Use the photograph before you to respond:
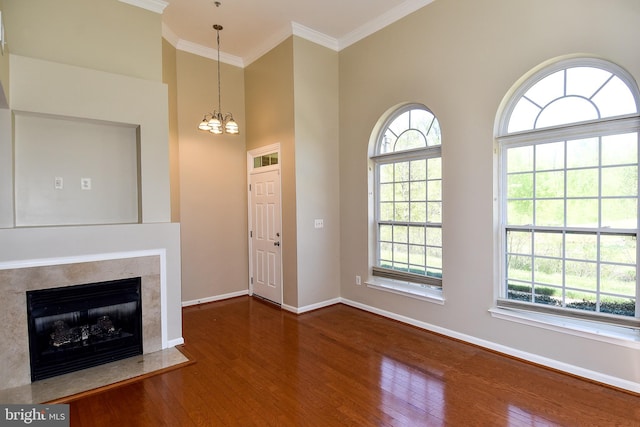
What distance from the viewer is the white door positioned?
4840mm

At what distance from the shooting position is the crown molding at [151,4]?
137 inches

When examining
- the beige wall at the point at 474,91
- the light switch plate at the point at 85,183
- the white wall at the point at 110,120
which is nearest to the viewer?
the beige wall at the point at 474,91

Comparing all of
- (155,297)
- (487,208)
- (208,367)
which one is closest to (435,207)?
(487,208)

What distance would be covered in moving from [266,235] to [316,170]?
1253 mm

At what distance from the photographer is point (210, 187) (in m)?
5.05

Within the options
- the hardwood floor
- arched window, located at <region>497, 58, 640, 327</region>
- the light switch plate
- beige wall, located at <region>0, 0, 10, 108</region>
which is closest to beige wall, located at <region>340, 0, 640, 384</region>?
arched window, located at <region>497, 58, 640, 327</region>

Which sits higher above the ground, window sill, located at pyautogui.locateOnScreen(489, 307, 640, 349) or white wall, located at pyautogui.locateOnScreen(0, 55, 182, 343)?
white wall, located at pyautogui.locateOnScreen(0, 55, 182, 343)

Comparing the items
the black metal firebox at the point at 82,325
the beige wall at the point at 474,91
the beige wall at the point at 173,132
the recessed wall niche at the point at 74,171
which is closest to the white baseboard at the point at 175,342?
the black metal firebox at the point at 82,325

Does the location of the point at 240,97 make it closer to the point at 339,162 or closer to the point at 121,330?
the point at 339,162

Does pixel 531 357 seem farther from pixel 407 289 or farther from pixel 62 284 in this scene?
pixel 62 284

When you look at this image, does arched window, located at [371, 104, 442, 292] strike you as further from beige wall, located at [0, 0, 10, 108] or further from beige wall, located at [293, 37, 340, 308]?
beige wall, located at [0, 0, 10, 108]

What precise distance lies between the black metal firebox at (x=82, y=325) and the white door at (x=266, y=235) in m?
1.94

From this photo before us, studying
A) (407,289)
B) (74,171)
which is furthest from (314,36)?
(407,289)

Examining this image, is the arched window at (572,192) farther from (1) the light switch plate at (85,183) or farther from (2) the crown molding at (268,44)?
(1) the light switch plate at (85,183)
